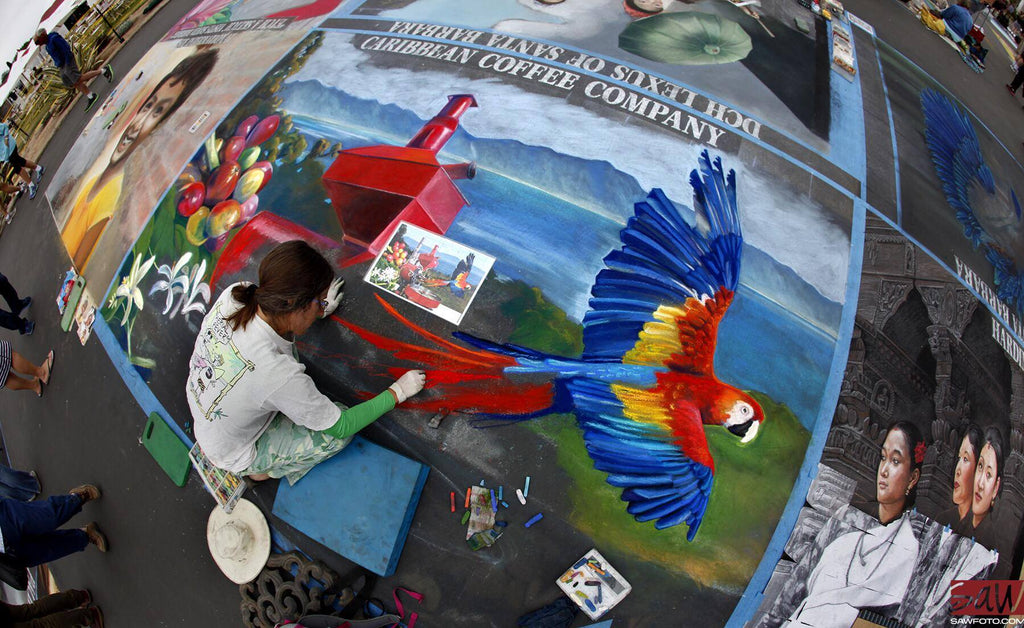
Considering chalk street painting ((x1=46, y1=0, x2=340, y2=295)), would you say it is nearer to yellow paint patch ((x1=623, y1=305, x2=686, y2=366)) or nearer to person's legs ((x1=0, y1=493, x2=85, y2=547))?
person's legs ((x1=0, y1=493, x2=85, y2=547))

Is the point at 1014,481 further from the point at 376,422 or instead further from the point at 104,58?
the point at 104,58

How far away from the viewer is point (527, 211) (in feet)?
11.2

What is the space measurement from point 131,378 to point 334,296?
1620 millimetres

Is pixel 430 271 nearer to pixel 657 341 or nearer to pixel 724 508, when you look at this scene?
pixel 657 341

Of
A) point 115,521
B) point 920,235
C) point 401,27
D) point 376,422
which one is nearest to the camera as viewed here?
point 376,422

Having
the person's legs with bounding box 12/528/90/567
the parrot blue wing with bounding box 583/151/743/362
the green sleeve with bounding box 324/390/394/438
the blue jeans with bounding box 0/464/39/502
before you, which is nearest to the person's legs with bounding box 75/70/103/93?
the blue jeans with bounding box 0/464/39/502

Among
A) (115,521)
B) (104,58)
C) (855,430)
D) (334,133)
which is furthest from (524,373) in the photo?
(104,58)

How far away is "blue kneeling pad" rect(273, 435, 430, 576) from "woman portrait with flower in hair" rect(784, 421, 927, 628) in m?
1.86

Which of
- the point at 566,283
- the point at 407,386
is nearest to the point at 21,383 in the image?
the point at 407,386

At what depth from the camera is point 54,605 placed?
4191 mm

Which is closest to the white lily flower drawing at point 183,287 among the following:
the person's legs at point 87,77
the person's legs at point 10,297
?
the person's legs at point 10,297

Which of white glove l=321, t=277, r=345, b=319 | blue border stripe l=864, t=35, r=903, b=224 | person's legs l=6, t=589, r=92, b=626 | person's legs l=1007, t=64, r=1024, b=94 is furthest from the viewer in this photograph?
person's legs l=1007, t=64, r=1024, b=94

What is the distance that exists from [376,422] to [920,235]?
332 centimetres

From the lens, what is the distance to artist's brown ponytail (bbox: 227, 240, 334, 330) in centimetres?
268
